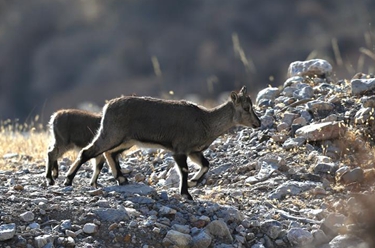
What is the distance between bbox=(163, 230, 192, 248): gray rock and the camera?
31.3ft

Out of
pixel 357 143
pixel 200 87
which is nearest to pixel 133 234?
pixel 357 143

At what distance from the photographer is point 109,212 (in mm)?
9844

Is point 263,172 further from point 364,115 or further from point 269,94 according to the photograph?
point 269,94

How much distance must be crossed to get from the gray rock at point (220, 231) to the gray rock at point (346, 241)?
1.00 metres

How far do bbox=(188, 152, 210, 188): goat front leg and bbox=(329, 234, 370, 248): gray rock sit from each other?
2435 mm

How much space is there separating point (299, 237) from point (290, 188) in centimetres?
149

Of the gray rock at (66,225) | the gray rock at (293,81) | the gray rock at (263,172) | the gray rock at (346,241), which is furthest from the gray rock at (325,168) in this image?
the gray rock at (66,225)

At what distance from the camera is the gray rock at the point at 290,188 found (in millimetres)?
11281

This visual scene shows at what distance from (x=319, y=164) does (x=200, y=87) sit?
28796 millimetres

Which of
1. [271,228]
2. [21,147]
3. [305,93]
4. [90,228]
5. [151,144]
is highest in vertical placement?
[305,93]

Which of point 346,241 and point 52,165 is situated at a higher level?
point 52,165

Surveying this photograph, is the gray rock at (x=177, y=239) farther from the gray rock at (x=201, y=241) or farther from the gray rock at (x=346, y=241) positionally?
the gray rock at (x=346, y=241)

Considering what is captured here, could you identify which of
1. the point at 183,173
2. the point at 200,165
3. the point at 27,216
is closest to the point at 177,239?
the point at 27,216

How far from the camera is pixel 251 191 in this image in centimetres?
1152
